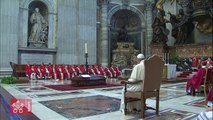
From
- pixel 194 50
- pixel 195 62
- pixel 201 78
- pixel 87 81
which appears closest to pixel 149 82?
pixel 201 78

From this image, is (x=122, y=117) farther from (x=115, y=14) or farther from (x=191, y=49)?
(x=115, y=14)

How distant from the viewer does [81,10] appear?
57.4 feet

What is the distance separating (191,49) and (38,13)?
35.4 feet

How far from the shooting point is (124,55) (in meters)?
19.6

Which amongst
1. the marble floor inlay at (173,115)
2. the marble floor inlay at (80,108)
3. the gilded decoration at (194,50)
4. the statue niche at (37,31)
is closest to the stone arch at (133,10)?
the gilded decoration at (194,50)

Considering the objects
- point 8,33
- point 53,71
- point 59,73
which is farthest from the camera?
point 8,33

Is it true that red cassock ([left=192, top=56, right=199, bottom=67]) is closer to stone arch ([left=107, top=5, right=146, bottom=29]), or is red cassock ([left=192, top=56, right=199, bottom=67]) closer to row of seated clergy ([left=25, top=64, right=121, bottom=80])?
row of seated clergy ([left=25, top=64, right=121, bottom=80])

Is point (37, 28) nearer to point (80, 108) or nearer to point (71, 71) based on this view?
point (71, 71)

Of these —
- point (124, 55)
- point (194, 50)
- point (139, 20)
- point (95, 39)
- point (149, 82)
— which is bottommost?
point (149, 82)

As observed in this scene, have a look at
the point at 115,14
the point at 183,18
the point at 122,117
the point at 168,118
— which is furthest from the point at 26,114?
the point at 115,14

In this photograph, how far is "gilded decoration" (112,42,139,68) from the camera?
1929cm

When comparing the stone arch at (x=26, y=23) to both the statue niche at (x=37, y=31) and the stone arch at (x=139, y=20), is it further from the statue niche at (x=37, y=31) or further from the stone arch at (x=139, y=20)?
the stone arch at (x=139, y=20)

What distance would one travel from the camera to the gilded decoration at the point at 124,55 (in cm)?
1929

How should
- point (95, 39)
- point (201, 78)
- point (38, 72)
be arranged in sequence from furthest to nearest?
point (95, 39)
point (38, 72)
point (201, 78)
